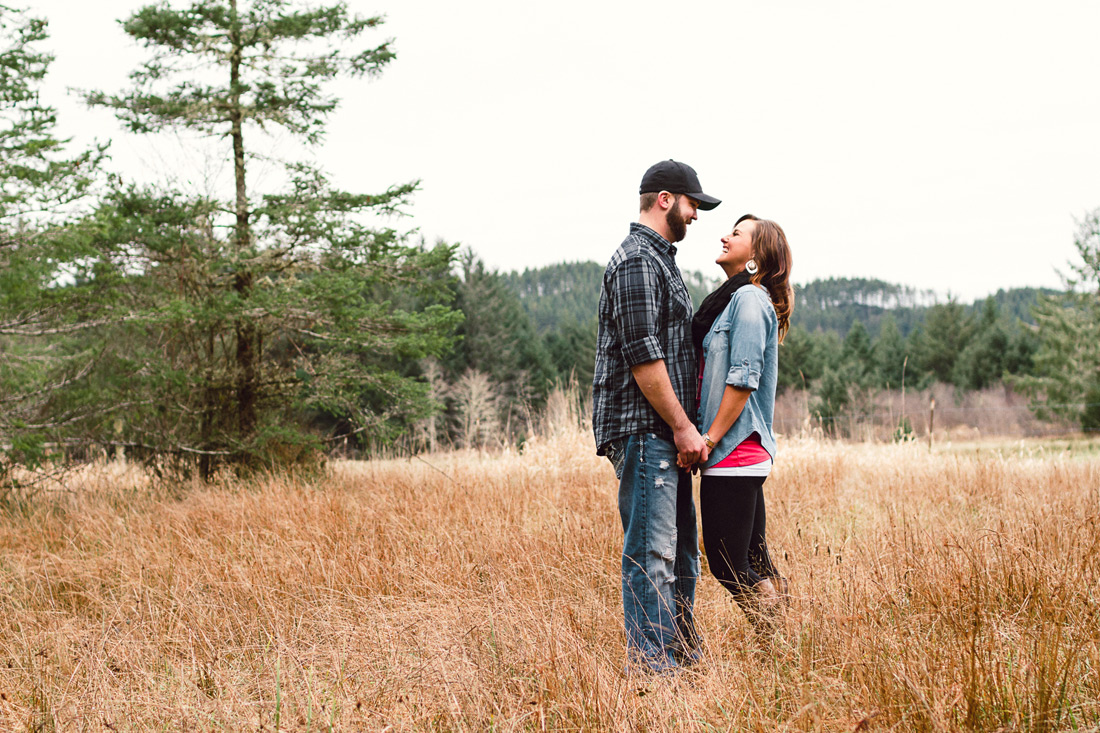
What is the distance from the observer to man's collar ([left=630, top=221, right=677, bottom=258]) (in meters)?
2.68

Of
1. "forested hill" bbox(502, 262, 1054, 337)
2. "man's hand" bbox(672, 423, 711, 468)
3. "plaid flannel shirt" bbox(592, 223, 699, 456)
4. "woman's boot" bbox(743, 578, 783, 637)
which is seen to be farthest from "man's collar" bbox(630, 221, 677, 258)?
"forested hill" bbox(502, 262, 1054, 337)

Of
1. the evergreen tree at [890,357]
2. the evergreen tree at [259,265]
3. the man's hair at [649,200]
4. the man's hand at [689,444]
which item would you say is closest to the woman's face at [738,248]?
the man's hair at [649,200]

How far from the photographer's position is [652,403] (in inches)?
97.1

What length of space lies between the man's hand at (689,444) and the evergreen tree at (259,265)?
232 inches

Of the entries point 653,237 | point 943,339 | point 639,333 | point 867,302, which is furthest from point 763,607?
point 867,302

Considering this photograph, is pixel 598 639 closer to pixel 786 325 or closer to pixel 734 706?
pixel 734 706

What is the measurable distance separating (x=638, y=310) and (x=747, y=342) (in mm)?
429

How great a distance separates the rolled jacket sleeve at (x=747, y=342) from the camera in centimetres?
251

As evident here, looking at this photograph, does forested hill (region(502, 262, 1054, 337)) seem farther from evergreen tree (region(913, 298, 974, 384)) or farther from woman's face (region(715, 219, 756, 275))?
woman's face (region(715, 219, 756, 275))

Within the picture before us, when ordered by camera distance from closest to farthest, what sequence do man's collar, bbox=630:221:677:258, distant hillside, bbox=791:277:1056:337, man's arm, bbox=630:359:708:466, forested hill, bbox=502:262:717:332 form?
man's arm, bbox=630:359:708:466 → man's collar, bbox=630:221:677:258 → forested hill, bbox=502:262:717:332 → distant hillside, bbox=791:277:1056:337

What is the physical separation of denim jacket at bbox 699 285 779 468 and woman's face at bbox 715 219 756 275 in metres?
0.19

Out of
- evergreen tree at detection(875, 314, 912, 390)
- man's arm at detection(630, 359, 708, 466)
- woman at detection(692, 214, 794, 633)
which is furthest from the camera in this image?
evergreen tree at detection(875, 314, 912, 390)

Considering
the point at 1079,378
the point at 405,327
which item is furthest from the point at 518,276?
the point at 405,327

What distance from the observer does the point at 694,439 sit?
96.6 inches
